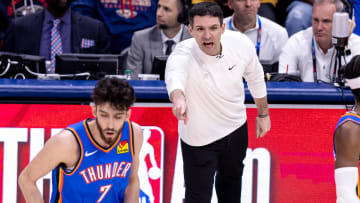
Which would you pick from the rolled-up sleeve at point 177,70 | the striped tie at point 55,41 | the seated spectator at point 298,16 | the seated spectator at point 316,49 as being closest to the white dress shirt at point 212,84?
the rolled-up sleeve at point 177,70

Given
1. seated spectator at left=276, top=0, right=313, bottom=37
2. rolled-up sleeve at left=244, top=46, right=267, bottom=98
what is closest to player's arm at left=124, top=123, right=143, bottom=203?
rolled-up sleeve at left=244, top=46, right=267, bottom=98

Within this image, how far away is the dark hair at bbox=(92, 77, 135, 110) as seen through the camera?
123 inches

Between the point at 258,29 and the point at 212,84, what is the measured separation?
2.40 meters

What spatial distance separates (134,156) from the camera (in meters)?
3.45

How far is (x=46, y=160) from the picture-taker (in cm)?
320

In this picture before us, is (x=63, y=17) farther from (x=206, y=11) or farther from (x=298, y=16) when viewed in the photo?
(x=206, y=11)

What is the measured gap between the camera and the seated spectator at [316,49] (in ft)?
17.9

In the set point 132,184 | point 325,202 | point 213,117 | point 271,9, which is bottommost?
point 325,202

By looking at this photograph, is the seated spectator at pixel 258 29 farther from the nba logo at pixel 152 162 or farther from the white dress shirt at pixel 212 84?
the white dress shirt at pixel 212 84

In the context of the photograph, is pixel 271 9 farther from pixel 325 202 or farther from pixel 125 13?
pixel 325 202

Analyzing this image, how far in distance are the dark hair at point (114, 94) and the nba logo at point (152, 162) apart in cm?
133

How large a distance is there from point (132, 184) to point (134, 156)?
0.17 m

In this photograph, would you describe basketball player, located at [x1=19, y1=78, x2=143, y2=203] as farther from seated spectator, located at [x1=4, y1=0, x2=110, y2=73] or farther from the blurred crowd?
seated spectator, located at [x1=4, y1=0, x2=110, y2=73]

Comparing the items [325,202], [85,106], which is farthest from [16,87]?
[325,202]
